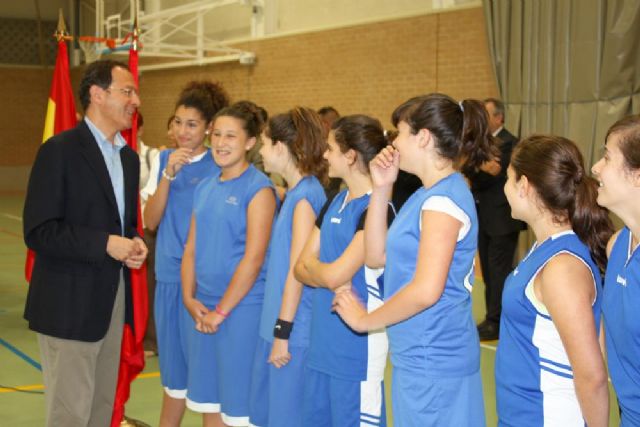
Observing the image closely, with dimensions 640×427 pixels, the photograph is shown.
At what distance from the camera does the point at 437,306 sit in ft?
7.72

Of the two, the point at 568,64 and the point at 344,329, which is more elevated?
the point at 568,64

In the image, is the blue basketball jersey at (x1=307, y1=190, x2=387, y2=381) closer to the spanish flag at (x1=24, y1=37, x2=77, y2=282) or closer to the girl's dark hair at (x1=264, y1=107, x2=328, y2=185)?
the girl's dark hair at (x1=264, y1=107, x2=328, y2=185)

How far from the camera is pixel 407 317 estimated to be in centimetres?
231

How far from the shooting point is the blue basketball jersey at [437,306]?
2.35 m

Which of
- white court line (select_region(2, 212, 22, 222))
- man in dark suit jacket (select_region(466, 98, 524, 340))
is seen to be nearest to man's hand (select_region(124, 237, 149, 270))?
man in dark suit jacket (select_region(466, 98, 524, 340))

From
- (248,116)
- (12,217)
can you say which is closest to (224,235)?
(248,116)

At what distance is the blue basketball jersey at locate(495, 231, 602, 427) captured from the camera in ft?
7.22

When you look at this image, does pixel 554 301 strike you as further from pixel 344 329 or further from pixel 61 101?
pixel 61 101

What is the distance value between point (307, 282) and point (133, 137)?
1814 mm

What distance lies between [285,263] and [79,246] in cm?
81

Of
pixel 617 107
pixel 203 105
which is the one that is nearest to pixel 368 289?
pixel 203 105

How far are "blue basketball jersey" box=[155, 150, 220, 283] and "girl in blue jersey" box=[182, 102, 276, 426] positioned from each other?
290 millimetres

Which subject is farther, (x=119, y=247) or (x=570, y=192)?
(x=119, y=247)

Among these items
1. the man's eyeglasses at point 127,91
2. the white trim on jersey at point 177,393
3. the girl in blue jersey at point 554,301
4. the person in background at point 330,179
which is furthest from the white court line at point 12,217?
the girl in blue jersey at point 554,301
